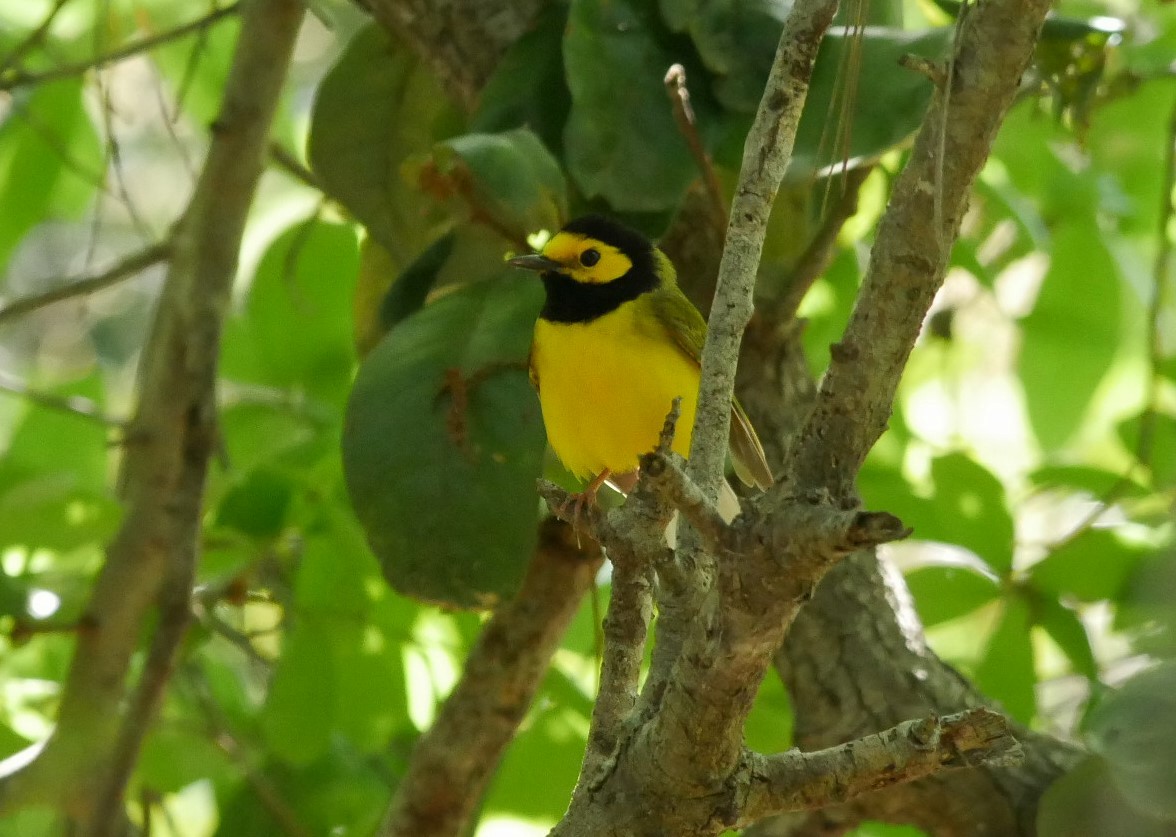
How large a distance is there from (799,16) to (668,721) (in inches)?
29.6

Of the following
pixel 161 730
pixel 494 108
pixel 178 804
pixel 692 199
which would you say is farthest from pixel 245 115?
pixel 178 804

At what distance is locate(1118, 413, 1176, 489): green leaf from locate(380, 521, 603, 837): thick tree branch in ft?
4.02

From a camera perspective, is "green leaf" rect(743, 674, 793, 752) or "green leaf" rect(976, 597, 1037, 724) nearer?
"green leaf" rect(976, 597, 1037, 724)

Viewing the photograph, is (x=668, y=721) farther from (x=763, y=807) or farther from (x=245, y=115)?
(x=245, y=115)

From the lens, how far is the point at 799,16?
1.51 metres

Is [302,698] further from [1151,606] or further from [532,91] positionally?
[1151,606]

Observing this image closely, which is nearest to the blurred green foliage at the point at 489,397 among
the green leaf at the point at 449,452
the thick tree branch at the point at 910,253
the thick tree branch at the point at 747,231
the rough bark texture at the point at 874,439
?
the green leaf at the point at 449,452

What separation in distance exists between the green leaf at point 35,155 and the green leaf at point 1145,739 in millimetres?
2335

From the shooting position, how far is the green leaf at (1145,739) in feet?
6.67

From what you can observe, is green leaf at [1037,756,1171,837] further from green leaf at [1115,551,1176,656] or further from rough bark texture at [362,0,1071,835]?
green leaf at [1115,551,1176,656]

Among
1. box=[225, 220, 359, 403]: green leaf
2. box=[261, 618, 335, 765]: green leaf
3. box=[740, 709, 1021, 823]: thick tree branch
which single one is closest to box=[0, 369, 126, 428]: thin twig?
box=[225, 220, 359, 403]: green leaf

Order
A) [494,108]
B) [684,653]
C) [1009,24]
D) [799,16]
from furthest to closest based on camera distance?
[494,108], [799,16], [684,653], [1009,24]

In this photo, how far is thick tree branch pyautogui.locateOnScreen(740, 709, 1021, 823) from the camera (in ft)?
4.47

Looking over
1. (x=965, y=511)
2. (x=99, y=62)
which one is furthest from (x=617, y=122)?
(x=99, y=62)
